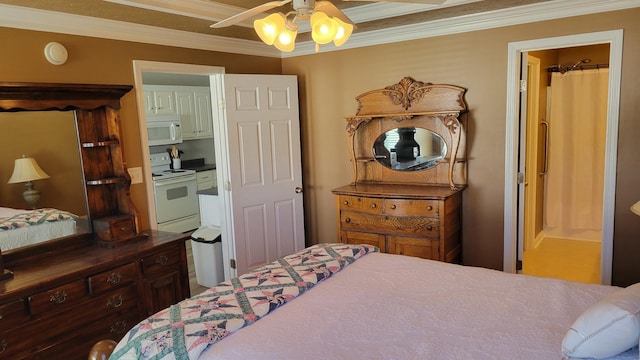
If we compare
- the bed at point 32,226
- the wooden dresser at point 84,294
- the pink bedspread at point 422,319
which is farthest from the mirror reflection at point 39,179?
the pink bedspread at point 422,319

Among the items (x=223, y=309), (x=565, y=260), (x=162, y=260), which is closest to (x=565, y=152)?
(x=565, y=260)

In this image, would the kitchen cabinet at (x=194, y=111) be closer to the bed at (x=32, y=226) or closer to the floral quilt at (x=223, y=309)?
the bed at (x=32, y=226)

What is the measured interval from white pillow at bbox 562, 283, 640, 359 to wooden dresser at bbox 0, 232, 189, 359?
2.41 meters

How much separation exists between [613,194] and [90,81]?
3.74m

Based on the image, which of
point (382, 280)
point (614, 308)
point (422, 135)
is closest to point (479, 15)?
point (422, 135)

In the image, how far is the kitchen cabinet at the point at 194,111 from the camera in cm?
614

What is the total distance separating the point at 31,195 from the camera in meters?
2.69

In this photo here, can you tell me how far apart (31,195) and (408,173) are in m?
2.85

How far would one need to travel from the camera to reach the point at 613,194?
3.12 m

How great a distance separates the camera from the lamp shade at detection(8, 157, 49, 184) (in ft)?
8.61

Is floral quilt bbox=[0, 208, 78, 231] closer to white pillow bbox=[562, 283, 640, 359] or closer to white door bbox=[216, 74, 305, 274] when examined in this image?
white door bbox=[216, 74, 305, 274]

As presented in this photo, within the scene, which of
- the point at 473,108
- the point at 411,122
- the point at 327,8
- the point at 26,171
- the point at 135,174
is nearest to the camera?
the point at 327,8

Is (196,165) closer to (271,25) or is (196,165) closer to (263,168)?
(263,168)

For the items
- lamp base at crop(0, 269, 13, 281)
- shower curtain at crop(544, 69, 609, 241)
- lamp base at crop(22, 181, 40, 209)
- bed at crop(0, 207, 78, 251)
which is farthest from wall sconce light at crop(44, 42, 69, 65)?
shower curtain at crop(544, 69, 609, 241)
